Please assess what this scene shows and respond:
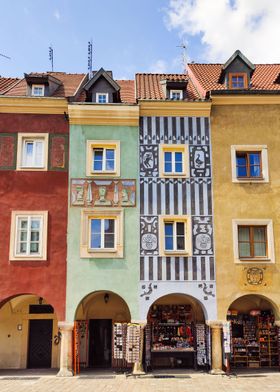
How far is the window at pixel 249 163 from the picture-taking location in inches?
802

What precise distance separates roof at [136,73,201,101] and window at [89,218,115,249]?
19.0 feet

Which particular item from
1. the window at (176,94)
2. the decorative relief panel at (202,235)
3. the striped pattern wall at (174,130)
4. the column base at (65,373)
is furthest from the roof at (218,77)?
the column base at (65,373)

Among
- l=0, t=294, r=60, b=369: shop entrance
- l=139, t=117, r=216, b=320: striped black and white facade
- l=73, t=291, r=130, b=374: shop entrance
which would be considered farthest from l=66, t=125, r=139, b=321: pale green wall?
l=0, t=294, r=60, b=369: shop entrance

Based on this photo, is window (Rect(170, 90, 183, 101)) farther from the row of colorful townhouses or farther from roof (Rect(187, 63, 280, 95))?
roof (Rect(187, 63, 280, 95))

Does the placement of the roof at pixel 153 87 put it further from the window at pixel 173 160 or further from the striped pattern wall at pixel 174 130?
the window at pixel 173 160

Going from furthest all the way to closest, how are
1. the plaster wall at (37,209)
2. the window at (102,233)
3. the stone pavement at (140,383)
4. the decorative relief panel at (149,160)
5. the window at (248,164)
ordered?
the window at (248,164), the decorative relief panel at (149,160), the window at (102,233), the plaster wall at (37,209), the stone pavement at (140,383)

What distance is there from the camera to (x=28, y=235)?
19.6 meters

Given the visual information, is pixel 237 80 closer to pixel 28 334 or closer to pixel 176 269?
pixel 176 269

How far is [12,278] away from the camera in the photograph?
1920 cm

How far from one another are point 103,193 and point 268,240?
7.05 m

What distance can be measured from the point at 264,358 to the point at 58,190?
11592 mm

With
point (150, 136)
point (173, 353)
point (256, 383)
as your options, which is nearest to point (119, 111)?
point (150, 136)

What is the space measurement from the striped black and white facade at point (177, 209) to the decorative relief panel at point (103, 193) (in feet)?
1.80

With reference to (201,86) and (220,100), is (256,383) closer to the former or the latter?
(220,100)
